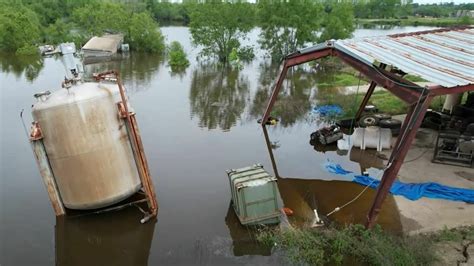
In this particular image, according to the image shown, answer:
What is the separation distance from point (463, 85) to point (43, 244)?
10774 millimetres

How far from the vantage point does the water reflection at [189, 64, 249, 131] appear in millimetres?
18797

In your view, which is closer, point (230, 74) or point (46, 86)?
point (46, 86)

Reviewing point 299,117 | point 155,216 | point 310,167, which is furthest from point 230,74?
point 155,216

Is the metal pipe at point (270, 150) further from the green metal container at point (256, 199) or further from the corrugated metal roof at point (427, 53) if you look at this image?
the corrugated metal roof at point (427, 53)

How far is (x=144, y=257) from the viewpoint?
8633 mm

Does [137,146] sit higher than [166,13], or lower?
lower

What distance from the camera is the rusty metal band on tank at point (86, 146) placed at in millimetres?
8922

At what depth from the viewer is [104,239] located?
9.23m

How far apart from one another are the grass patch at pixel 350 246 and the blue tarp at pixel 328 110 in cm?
1058

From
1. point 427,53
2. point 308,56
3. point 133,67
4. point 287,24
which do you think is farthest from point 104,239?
point 287,24

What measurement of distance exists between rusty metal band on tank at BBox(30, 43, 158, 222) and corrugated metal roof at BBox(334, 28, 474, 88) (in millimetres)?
7159

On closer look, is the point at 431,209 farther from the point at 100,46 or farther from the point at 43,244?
the point at 100,46

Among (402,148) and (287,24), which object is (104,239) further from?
(287,24)

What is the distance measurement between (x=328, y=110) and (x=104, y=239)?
44.1 feet
